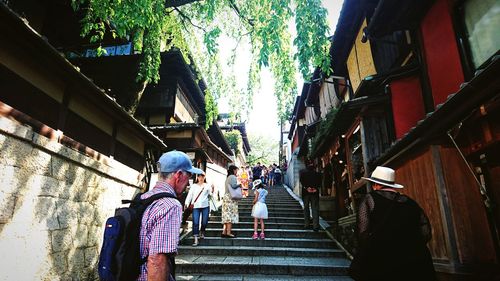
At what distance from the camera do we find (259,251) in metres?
6.78

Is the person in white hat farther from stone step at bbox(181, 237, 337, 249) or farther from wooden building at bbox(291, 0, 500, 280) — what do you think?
stone step at bbox(181, 237, 337, 249)

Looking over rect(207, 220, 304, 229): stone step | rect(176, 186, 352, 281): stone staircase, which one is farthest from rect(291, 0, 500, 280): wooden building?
rect(207, 220, 304, 229): stone step

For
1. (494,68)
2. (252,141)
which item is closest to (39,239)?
(494,68)

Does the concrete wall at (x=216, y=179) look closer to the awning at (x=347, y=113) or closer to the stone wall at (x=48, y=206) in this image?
the awning at (x=347, y=113)

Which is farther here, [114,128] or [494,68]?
[114,128]

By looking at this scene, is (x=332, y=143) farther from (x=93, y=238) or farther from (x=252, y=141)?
(x=252, y=141)

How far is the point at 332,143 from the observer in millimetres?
11414

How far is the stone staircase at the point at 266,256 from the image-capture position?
18.5 ft

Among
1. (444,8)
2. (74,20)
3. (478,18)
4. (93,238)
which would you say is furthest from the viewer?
(74,20)

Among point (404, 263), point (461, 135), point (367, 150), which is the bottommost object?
point (404, 263)

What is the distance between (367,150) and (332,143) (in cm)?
415

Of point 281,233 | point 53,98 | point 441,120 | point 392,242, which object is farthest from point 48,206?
point 441,120

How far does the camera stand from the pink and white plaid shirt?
1787 mm

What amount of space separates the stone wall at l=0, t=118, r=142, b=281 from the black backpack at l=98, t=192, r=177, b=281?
10.2ft
